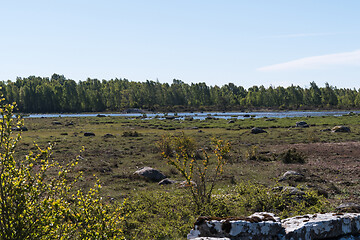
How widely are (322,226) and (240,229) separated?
2088mm

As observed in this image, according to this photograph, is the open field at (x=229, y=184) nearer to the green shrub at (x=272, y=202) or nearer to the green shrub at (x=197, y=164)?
the green shrub at (x=272, y=202)

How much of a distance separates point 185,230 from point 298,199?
5853 millimetres

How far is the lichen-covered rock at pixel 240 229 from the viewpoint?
7.46 meters

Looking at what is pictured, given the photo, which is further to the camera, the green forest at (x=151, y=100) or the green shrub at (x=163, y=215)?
the green forest at (x=151, y=100)

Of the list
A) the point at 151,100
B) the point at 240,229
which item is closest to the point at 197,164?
the point at 240,229

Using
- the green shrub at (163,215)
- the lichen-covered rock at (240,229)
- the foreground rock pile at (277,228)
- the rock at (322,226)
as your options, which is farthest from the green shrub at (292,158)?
the lichen-covered rock at (240,229)

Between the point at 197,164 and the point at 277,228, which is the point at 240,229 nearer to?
the point at 277,228

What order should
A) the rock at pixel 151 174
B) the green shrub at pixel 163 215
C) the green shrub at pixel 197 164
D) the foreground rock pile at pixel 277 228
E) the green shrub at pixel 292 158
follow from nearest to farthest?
the foreground rock pile at pixel 277 228
the green shrub at pixel 163 215
the green shrub at pixel 197 164
the rock at pixel 151 174
the green shrub at pixel 292 158

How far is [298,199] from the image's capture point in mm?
13305

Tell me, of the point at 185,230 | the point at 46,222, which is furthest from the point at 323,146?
the point at 46,222

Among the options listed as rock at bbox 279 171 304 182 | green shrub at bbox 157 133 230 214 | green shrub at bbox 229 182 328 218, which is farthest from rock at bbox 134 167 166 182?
rock at bbox 279 171 304 182

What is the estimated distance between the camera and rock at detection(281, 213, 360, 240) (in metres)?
7.46

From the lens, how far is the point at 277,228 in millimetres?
7547

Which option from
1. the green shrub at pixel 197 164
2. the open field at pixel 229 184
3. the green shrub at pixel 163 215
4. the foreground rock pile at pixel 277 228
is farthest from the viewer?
the green shrub at pixel 197 164
